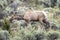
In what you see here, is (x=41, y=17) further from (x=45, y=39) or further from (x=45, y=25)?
(x=45, y=39)

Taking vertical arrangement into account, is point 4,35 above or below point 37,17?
above

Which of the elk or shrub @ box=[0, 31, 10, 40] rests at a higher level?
shrub @ box=[0, 31, 10, 40]

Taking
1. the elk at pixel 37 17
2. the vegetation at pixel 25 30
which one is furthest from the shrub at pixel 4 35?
the elk at pixel 37 17

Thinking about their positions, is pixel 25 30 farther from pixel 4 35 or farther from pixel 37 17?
pixel 37 17

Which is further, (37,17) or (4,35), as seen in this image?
(37,17)

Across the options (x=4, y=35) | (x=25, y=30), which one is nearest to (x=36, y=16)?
(x=25, y=30)

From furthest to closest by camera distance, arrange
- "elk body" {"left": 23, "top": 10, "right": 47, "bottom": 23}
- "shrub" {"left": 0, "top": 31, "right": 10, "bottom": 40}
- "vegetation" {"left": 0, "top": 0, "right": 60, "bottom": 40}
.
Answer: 1. "elk body" {"left": 23, "top": 10, "right": 47, "bottom": 23}
2. "shrub" {"left": 0, "top": 31, "right": 10, "bottom": 40}
3. "vegetation" {"left": 0, "top": 0, "right": 60, "bottom": 40}

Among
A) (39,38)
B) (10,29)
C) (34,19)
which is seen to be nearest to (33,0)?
(34,19)

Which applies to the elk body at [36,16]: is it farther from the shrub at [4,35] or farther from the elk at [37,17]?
the shrub at [4,35]

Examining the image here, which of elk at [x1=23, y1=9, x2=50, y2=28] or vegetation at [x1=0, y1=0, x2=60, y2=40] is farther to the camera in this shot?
elk at [x1=23, y1=9, x2=50, y2=28]

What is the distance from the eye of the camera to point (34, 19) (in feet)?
40.3

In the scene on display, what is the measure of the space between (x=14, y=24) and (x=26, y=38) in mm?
2933

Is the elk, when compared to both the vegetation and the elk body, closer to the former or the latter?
the elk body

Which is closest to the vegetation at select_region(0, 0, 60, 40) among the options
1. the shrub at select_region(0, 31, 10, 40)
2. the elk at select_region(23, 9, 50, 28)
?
the shrub at select_region(0, 31, 10, 40)
